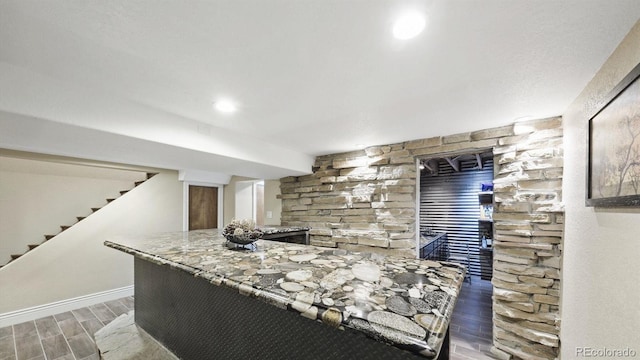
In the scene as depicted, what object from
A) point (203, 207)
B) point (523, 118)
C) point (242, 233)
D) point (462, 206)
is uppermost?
point (523, 118)

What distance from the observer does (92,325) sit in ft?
9.29

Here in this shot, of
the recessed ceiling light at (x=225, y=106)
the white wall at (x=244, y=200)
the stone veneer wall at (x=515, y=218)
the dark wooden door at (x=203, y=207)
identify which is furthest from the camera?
the white wall at (x=244, y=200)

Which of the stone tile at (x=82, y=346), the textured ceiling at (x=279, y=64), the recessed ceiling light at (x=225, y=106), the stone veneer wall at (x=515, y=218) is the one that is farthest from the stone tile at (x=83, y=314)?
the stone veneer wall at (x=515, y=218)

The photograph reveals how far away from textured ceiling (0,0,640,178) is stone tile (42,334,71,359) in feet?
6.41

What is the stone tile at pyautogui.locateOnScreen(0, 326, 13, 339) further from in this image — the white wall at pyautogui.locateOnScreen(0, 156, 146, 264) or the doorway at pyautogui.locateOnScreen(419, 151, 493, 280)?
the doorway at pyautogui.locateOnScreen(419, 151, 493, 280)

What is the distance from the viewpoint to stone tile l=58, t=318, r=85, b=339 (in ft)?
8.68

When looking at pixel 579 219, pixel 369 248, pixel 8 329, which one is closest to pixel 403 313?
pixel 579 219

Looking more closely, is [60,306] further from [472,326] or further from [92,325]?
[472,326]

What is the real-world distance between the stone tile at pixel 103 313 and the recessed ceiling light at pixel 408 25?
13.8 feet

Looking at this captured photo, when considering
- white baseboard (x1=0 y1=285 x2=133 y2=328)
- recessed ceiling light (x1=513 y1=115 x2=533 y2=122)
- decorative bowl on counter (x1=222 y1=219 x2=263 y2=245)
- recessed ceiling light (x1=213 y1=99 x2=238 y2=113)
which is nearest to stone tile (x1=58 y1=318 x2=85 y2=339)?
white baseboard (x1=0 y1=285 x2=133 y2=328)

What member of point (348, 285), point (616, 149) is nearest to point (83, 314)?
point (348, 285)

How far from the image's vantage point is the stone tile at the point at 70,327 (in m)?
2.65

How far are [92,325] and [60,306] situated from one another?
764 millimetres

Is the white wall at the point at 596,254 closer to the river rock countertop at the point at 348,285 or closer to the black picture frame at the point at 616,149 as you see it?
the black picture frame at the point at 616,149
